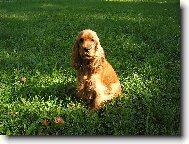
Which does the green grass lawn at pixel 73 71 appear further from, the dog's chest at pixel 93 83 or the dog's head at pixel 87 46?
the dog's head at pixel 87 46

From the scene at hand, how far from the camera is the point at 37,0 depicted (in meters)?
4.46

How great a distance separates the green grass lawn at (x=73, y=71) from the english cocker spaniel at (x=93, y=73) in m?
0.07

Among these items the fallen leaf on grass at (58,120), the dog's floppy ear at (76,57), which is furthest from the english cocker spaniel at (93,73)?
the fallen leaf on grass at (58,120)

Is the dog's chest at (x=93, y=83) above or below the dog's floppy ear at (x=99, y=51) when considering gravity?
below

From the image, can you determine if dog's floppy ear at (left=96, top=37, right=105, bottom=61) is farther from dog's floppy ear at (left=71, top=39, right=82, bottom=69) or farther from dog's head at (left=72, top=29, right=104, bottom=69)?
dog's floppy ear at (left=71, top=39, right=82, bottom=69)

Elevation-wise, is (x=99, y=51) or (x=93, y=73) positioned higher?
(x=99, y=51)

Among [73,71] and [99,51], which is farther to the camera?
[73,71]

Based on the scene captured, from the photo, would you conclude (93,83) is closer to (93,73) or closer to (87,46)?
(93,73)

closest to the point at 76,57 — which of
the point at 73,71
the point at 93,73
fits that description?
the point at 93,73

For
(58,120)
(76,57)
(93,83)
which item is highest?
(76,57)

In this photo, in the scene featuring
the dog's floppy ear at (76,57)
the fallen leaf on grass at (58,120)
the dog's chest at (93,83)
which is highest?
the dog's floppy ear at (76,57)

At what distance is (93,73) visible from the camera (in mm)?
4160

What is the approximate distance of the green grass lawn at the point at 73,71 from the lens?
4070 millimetres

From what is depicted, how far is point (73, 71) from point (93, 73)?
0.35 metres
